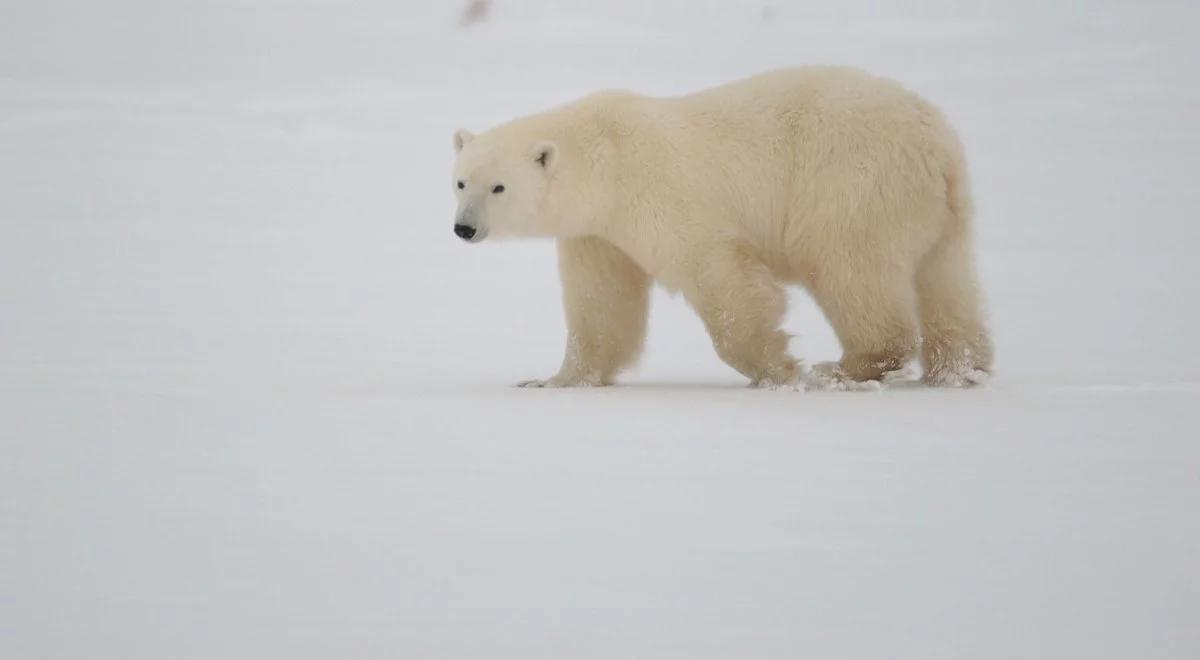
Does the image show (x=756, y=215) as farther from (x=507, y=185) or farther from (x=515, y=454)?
(x=515, y=454)

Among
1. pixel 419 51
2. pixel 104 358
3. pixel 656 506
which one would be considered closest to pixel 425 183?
pixel 419 51

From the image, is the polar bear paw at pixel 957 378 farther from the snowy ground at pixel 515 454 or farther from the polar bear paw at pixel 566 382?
the polar bear paw at pixel 566 382

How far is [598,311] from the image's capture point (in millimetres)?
7000

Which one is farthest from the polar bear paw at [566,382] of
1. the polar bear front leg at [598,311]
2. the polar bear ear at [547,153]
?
the polar bear ear at [547,153]

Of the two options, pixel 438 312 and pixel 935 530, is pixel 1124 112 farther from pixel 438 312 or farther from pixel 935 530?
pixel 935 530

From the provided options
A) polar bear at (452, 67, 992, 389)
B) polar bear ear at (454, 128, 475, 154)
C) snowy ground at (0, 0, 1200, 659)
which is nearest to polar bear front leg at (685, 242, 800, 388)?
polar bear at (452, 67, 992, 389)

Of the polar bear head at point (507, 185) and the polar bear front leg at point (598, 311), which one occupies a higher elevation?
the polar bear head at point (507, 185)

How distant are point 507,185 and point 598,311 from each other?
2.51ft

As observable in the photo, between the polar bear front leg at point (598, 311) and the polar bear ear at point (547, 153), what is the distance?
1.50 feet

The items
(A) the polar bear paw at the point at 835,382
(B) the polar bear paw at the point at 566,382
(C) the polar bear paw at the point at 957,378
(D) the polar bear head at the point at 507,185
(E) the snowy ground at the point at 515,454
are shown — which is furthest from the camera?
(B) the polar bear paw at the point at 566,382

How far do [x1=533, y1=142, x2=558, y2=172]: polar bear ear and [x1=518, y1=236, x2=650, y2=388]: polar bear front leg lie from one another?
457 millimetres

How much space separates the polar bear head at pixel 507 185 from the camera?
22.1 ft

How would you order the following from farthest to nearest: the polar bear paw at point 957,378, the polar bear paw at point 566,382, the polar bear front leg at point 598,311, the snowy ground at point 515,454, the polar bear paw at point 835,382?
the polar bear front leg at point 598,311 → the polar bear paw at point 566,382 → the polar bear paw at point 957,378 → the polar bear paw at point 835,382 → the snowy ground at point 515,454

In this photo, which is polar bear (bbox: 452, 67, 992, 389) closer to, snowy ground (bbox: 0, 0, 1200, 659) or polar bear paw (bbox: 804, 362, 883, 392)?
polar bear paw (bbox: 804, 362, 883, 392)
